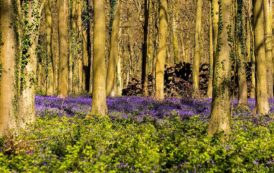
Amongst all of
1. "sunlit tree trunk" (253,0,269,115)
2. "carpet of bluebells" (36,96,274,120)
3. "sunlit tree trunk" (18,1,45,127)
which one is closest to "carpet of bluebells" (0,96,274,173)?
"sunlit tree trunk" (18,1,45,127)

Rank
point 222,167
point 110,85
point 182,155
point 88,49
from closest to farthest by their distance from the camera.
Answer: point 222,167, point 182,155, point 110,85, point 88,49

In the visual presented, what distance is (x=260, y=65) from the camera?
1745cm

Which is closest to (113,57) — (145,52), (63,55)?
(63,55)

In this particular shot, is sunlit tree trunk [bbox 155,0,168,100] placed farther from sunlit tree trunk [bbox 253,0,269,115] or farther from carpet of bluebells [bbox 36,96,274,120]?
sunlit tree trunk [bbox 253,0,269,115]

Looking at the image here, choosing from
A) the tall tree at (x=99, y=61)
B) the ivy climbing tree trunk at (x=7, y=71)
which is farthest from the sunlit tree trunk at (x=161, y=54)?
the ivy climbing tree trunk at (x=7, y=71)

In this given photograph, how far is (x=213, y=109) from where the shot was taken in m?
11.3

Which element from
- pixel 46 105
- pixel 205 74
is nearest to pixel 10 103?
pixel 46 105

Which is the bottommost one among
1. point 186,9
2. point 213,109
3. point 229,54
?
point 213,109

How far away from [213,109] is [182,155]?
3.38m

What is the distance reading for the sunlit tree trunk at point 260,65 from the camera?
1698 centimetres

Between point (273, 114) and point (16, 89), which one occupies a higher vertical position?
point (16, 89)

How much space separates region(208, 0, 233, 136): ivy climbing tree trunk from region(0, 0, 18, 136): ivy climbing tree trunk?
511 cm

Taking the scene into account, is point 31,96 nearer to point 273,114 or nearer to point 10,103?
point 10,103

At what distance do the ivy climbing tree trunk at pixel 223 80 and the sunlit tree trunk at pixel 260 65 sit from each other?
6106 mm
